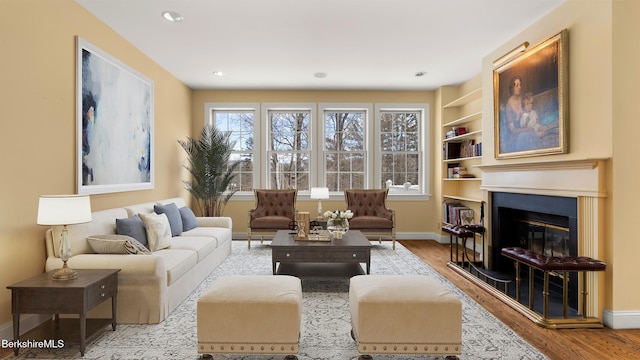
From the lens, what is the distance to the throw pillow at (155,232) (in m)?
3.78

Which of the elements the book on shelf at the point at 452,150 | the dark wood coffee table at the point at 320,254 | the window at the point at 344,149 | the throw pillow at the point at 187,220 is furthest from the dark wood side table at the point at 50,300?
the book on shelf at the point at 452,150

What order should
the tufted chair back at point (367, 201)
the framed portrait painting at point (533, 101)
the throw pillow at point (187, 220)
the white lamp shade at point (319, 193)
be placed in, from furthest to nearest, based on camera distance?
1. the tufted chair back at point (367, 201)
2. the white lamp shade at point (319, 193)
3. the throw pillow at point (187, 220)
4. the framed portrait painting at point (533, 101)

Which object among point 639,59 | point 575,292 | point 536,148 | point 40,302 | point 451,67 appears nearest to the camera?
point 40,302

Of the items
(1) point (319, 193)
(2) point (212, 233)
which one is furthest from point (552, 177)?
(2) point (212, 233)

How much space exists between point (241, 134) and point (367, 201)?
2892 millimetres

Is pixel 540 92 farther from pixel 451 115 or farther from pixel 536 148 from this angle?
pixel 451 115

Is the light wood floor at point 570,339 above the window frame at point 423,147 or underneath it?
underneath

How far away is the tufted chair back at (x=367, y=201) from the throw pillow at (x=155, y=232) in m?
3.38

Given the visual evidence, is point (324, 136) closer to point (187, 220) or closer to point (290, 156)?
point (290, 156)

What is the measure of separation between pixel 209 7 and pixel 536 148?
12.2ft

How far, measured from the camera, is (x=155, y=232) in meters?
3.80

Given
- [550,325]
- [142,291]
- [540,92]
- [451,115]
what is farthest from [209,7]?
[451,115]

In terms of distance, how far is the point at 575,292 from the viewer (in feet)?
10.7

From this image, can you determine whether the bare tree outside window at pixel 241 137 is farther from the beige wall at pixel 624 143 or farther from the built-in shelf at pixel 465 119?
the beige wall at pixel 624 143
